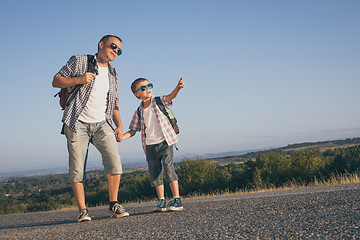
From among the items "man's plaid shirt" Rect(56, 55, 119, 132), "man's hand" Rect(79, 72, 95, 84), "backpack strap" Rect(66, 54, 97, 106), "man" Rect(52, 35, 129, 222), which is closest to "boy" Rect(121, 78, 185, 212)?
"man" Rect(52, 35, 129, 222)

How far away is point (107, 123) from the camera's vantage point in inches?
188

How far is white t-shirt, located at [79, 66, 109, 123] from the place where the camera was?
4535 mm

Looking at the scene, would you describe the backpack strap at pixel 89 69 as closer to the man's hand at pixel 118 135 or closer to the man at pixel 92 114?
the man at pixel 92 114

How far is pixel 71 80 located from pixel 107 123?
2.56 ft

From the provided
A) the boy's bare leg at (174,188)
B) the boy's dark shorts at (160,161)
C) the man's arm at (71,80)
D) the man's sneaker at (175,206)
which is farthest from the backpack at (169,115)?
the man's arm at (71,80)

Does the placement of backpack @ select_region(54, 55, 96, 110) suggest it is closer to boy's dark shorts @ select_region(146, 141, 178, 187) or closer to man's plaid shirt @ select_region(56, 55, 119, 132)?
man's plaid shirt @ select_region(56, 55, 119, 132)

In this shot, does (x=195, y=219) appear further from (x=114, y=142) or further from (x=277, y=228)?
(x=114, y=142)

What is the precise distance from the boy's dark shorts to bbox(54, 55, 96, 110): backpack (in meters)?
1.27

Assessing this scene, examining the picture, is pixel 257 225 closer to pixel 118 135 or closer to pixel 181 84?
pixel 181 84

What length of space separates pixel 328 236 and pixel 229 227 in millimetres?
839

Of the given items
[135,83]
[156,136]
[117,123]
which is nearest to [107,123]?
[117,123]

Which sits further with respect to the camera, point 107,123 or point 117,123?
point 117,123

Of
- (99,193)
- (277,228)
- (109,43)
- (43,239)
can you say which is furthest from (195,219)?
(99,193)

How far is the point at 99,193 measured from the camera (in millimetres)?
25141
